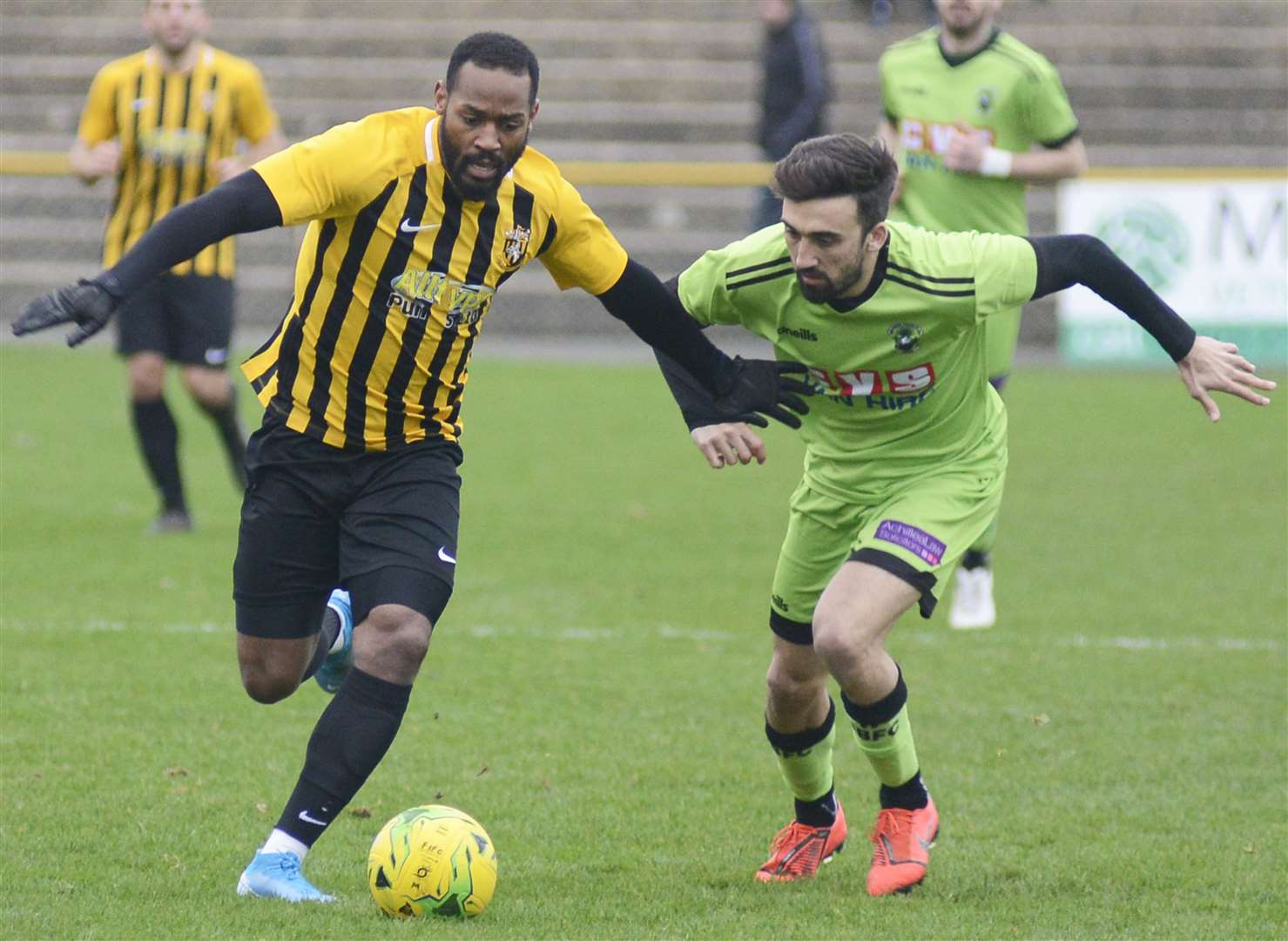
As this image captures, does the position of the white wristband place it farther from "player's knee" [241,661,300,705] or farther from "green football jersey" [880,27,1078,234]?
"player's knee" [241,661,300,705]

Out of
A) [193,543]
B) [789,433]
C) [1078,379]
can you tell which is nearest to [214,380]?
[193,543]

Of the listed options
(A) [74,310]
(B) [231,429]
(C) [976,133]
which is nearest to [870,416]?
(A) [74,310]

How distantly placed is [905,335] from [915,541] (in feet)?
1.67

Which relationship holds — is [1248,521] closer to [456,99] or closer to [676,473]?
[676,473]

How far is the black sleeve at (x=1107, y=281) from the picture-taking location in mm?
4621

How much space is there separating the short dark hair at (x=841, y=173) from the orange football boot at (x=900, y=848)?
4.77 ft

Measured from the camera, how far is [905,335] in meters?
4.59

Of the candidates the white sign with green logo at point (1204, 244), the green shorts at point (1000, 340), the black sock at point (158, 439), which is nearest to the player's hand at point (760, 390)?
the green shorts at point (1000, 340)

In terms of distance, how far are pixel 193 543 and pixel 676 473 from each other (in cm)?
352

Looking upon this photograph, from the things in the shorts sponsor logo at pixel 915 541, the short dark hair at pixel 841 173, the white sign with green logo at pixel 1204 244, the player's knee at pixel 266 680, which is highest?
the short dark hair at pixel 841 173

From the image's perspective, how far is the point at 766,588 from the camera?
838 centimetres

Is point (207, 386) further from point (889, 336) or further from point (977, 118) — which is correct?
point (889, 336)

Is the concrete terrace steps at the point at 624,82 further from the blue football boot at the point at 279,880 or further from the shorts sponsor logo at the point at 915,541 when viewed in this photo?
the blue football boot at the point at 279,880

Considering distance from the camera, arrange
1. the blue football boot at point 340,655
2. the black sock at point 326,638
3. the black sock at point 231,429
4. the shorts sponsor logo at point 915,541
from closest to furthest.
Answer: the shorts sponsor logo at point 915,541 → the black sock at point 326,638 → the blue football boot at point 340,655 → the black sock at point 231,429
